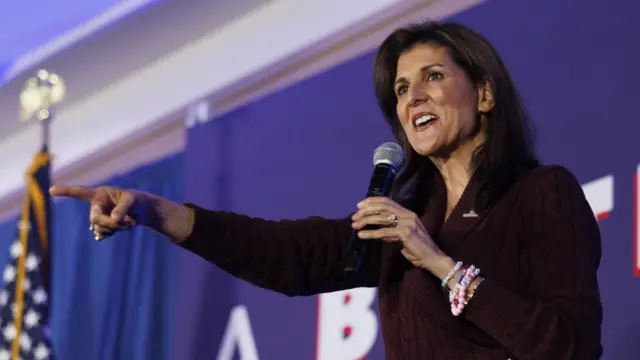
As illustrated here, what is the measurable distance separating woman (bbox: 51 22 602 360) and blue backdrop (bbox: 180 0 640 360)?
0.84 metres

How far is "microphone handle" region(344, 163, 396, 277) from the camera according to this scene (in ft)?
5.19

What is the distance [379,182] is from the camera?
1.69 meters

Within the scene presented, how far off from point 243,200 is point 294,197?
309 mm

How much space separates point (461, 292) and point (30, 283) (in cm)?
326

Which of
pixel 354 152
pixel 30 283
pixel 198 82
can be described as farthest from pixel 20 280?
pixel 354 152

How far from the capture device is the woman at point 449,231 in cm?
154

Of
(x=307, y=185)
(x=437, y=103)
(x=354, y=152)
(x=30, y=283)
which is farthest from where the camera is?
(x=30, y=283)

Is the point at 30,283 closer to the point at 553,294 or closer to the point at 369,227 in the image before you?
the point at 369,227

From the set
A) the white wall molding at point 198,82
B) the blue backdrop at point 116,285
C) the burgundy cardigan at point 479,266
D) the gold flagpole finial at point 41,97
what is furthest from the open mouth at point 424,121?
the gold flagpole finial at point 41,97

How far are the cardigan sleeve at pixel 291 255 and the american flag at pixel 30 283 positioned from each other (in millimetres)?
2741

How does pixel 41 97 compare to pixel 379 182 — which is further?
pixel 41 97

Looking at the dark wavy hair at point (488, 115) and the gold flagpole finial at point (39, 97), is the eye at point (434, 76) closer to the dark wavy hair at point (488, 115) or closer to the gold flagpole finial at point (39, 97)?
the dark wavy hair at point (488, 115)

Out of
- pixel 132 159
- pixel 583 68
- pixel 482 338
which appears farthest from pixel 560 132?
pixel 132 159

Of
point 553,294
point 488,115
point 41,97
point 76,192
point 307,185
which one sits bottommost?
point 553,294
